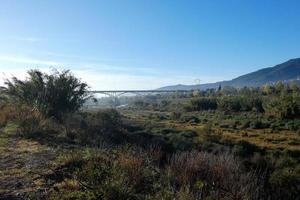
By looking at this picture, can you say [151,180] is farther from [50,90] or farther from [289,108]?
[289,108]

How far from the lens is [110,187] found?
5926 mm

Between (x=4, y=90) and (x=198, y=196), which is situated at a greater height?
(x=4, y=90)

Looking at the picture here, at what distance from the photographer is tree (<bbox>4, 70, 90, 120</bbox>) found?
2278 centimetres

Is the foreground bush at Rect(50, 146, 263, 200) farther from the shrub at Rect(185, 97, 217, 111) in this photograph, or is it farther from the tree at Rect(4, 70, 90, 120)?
the shrub at Rect(185, 97, 217, 111)

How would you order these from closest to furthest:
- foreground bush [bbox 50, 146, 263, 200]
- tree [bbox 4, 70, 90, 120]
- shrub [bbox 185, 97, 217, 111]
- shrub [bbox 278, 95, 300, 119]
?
1. foreground bush [bbox 50, 146, 263, 200]
2. tree [bbox 4, 70, 90, 120]
3. shrub [bbox 278, 95, 300, 119]
4. shrub [bbox 185, 97, 217, 111]

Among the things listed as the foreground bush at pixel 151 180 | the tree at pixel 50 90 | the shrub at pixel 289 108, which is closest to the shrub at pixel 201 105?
the shrub at pixel 289 108

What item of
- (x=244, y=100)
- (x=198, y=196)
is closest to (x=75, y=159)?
(x=198, y=196)

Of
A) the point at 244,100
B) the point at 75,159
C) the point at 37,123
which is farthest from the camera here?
the point at 244,100

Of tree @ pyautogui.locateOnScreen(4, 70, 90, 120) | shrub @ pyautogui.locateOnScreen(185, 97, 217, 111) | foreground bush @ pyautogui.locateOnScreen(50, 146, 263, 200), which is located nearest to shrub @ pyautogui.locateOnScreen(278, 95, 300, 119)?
shrub @ pyautogui.locateOnScreen(185, 97, 217, 111)

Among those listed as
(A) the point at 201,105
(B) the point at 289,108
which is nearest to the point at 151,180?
(B) the point at 289,108

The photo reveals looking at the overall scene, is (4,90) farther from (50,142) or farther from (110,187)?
(110,187)

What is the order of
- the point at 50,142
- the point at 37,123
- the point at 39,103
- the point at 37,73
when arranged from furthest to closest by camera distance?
the point at 37,73, the point at 39,103, the point at 37,123, the point at 50,142

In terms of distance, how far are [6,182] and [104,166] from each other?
5.78 feet

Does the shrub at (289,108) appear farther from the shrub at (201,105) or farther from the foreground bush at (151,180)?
the foreground bush at (151,180)
